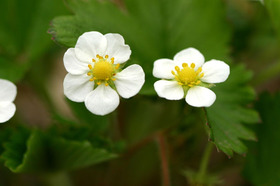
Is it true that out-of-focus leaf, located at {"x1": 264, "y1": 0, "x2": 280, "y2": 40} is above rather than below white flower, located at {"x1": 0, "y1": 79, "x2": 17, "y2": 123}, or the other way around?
above

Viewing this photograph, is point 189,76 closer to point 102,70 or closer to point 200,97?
point 200,97

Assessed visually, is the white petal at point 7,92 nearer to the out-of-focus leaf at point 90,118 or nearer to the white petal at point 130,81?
the white petal at point 130,81

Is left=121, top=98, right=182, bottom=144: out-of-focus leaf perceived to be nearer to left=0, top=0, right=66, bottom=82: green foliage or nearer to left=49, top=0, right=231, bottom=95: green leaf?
left=49, top=0, right=231, bottom=95: green leaf

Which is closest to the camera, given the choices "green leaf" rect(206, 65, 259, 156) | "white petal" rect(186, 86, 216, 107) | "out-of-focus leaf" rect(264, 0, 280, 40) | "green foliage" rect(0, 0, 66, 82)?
"white petal" rect(186, 86, 216, 107)

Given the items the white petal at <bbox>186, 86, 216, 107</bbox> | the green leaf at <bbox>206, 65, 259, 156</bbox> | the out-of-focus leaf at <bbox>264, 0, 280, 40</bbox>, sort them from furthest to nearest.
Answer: the out-of-focus leaf at <bbox>264, 0, 280, 40</bbox> < the green leaf at <bbox>206, 65, 259, 156</bbox> < the white petal at <bbox>186, 86, 216, 107</bbox>

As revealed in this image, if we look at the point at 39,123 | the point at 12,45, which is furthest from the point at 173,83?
the point at 39,123

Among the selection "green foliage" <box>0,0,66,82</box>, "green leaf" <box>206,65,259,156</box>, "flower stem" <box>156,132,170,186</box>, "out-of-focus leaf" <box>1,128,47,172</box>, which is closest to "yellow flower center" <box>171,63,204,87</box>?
"green leaf" <box>206,65,259,156</box>

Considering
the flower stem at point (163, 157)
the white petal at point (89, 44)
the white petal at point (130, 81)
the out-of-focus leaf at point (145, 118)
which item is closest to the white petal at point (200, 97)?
the white petal at point (130, 81)

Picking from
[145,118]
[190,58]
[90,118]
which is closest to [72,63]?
[190,58]

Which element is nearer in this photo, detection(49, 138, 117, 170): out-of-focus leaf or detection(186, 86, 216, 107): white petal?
detection(186, 86, 216, 107): white petal
